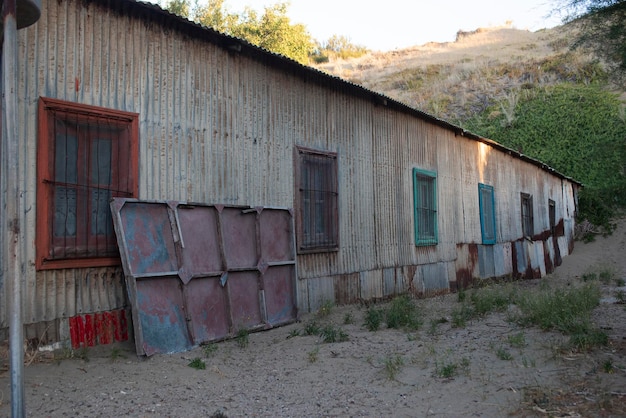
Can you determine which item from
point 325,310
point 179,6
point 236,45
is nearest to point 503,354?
point 325,310

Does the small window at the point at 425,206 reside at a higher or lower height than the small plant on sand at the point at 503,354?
higher

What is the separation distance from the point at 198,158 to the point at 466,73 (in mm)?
30386

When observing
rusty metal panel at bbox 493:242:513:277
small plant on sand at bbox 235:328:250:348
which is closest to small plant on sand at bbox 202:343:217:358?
small plant on sand at bbox 235:328:250:348

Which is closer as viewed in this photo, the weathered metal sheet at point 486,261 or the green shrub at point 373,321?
the green shrub at point 373,321

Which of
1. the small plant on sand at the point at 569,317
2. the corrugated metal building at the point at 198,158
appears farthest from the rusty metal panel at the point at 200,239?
the small plant on sand at the point at 569,317

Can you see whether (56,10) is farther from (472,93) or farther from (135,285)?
(472,93)

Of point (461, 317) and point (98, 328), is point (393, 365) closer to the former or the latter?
point (461, 317)

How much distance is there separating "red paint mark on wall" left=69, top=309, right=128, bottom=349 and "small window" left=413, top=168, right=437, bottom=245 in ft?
22.4

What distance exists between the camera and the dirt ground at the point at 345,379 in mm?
3998

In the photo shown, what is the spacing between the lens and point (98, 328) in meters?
5.39

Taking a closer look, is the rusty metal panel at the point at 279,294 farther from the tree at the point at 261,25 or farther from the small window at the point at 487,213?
the tree at the point at 261,25

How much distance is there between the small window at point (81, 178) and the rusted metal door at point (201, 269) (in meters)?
0.29

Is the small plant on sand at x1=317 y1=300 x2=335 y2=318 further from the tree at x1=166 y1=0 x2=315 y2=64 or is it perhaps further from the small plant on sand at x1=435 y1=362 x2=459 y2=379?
the tree at x1=166 y1=0 x2=315 y2=64

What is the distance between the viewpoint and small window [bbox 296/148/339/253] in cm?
810
